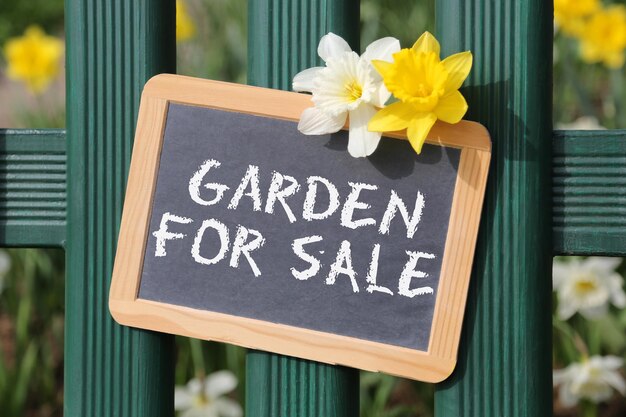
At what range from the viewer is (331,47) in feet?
2.40

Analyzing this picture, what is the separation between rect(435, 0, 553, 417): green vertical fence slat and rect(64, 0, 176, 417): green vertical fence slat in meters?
0.31

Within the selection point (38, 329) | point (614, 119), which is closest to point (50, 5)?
point (38, 329)

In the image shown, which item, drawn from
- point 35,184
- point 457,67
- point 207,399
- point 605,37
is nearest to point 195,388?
point 207,399

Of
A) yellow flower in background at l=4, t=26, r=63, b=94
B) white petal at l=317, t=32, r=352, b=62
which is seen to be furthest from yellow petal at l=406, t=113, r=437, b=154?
yellow flower in background at l=4, t=26, r=63, b=94

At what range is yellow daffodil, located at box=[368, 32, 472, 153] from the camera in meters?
0.69

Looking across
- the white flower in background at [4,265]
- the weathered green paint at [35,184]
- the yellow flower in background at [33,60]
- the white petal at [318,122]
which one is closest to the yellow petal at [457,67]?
the white petal at [318,122]

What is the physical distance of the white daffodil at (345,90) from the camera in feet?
2.36

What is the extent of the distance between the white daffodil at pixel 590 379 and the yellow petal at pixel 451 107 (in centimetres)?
80

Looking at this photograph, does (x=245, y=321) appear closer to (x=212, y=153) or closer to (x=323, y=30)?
(x=212, y=153)

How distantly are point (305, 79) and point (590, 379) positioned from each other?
35.1 inches

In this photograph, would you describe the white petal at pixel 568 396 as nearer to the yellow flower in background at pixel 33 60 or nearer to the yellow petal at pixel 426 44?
the yellow petal at pixel 426 44

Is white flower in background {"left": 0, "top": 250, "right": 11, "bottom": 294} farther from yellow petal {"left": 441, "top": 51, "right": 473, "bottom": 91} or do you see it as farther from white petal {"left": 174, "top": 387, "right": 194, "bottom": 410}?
yellow petal {"left": 441, "top": 51, "right": 473, "bottom": 91}

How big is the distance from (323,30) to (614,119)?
1.32 metres

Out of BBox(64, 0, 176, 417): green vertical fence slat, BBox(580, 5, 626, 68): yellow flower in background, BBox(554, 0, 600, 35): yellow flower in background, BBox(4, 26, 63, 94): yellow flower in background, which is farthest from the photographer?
BBox(4, 26, 63, 94): yellow flower in background
